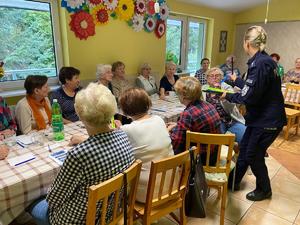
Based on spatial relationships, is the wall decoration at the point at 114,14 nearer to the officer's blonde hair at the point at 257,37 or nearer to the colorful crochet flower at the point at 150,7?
the colorful crochet flower at the point at 150,7

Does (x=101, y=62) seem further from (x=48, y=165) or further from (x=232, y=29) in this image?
(x=232, y=29)

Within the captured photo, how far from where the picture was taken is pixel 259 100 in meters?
1.81

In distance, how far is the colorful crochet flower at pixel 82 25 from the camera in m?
2.82

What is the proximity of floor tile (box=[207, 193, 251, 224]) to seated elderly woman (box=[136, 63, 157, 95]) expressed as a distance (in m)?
1.90

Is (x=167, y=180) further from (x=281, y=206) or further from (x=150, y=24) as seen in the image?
(x=150, y=24)

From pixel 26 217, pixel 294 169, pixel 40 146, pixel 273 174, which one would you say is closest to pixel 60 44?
pixel 40 146

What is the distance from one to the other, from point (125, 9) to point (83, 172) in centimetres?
278

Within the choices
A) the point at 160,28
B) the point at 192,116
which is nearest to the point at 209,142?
the point at 192,116

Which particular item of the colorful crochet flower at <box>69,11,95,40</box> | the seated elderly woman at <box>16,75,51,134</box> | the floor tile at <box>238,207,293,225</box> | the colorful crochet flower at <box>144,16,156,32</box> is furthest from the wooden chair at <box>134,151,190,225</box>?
the colorful crochet flower at <box>144,16,156,32</box>

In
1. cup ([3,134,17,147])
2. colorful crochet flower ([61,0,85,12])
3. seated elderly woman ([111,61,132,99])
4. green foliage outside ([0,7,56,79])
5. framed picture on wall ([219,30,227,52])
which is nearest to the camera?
Answer: cup ([3,134,17,147])

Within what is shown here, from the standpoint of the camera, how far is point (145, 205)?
1.32 m

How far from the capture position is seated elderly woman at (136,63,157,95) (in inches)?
140

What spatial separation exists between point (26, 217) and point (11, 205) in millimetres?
635

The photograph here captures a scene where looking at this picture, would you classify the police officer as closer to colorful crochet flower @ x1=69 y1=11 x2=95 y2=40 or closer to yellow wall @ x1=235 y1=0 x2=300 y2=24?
colorful crochet flower @ x1=69 y1=11 x2=95 y2=40
